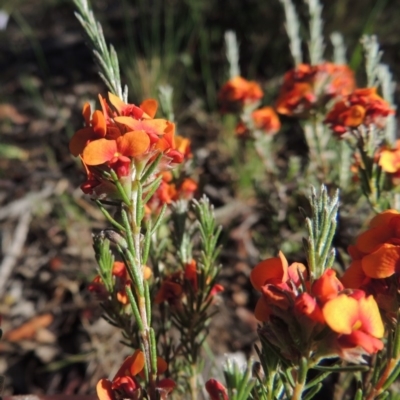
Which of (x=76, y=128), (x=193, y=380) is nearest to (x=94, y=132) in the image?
(x=193, y=380)

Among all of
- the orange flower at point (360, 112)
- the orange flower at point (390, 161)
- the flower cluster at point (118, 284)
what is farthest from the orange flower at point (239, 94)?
the flower cluster at point (118, 284)

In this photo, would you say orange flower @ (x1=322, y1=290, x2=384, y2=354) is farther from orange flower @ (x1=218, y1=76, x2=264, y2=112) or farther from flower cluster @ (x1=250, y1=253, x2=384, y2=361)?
orange flower @ (x1=218, y1=76, x2=264, y2=112)

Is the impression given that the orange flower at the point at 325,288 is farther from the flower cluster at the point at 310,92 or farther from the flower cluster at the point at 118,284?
the flower cluster at the point at 310,92

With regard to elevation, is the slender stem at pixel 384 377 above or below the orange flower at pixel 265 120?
below

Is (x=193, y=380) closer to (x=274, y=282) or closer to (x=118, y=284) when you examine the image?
(x=118, y=284)

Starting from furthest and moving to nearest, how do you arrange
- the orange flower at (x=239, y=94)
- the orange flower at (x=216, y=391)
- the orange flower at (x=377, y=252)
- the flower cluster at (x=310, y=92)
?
1. the orange flower at (x=239, y=94)
2. the flower cluster at (x=310, y=92)
3. the orange flower at (x=216, y=391)
4. the orange flower at (x=377, y=252)

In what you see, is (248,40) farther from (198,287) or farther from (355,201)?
(198,287)

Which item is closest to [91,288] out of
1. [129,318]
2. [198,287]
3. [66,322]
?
[129,318]
